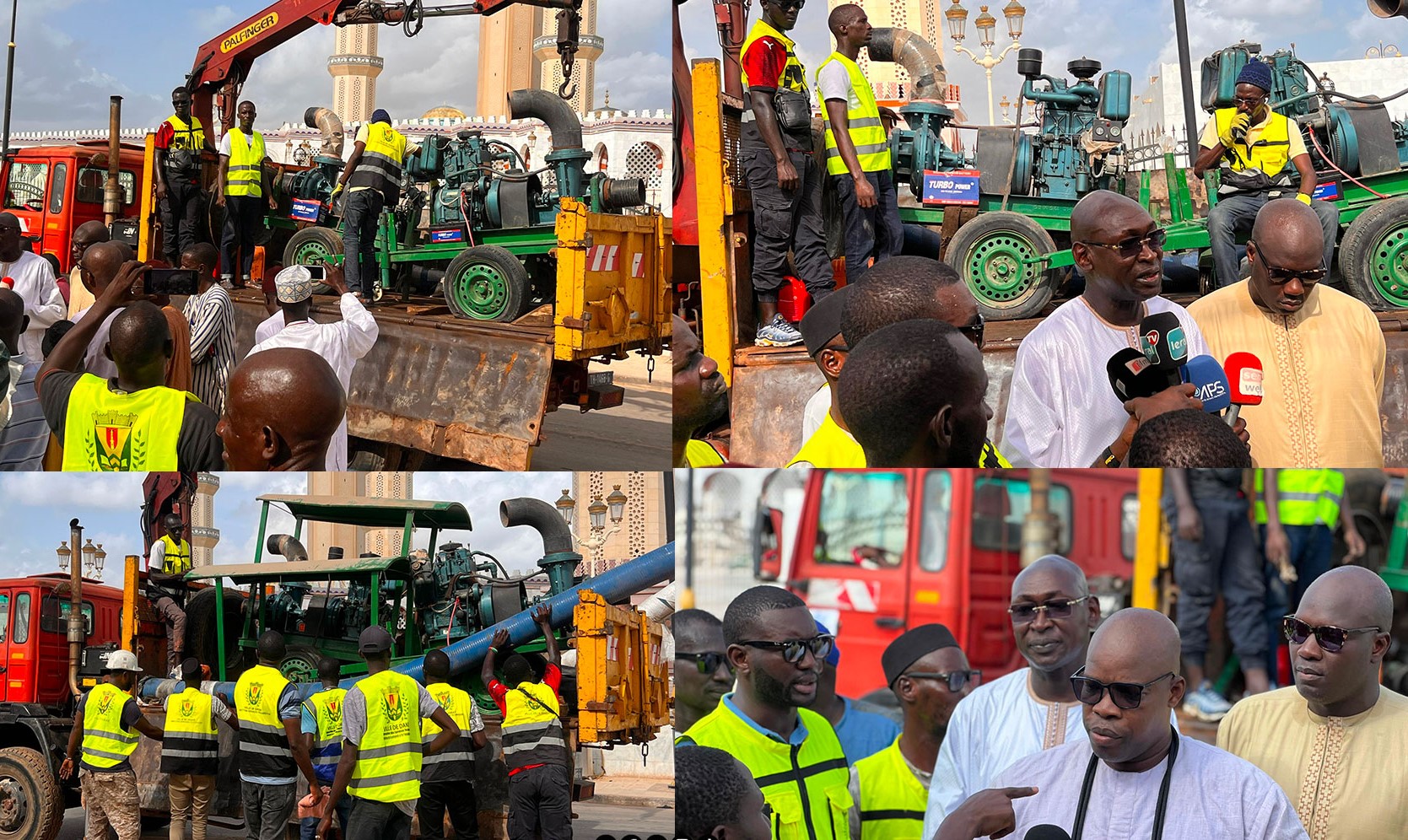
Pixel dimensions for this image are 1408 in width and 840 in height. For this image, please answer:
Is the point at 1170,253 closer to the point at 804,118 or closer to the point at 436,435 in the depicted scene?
the point at 804,118

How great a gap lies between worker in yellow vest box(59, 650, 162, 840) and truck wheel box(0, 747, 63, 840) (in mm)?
316

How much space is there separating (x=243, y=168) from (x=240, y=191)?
0.19 meters

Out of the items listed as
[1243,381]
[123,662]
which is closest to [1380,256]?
[1243,381]

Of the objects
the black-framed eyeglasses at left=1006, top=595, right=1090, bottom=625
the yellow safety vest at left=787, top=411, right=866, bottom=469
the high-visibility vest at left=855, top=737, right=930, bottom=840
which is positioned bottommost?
the high-visibility vest at left=855, top=737, right=930, bottom=840

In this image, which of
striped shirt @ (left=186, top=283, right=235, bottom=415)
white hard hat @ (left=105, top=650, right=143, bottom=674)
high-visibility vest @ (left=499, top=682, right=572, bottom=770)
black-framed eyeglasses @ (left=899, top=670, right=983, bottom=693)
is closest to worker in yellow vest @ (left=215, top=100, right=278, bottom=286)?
striped shirt @ (left=186, top=283, right=235, bottom=415)

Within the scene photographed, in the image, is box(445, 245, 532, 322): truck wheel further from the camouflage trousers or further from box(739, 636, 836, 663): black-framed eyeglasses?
box(739, 636, 836, 663): black-framed eyeglasses

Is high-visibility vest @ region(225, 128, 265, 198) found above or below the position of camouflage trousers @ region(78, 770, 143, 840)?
above

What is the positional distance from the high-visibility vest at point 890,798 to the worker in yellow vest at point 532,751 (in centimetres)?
345

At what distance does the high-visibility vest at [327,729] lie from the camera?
5621 millimetres

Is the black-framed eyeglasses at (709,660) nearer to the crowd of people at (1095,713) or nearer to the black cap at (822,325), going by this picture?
the crowd of people at (1095,713)

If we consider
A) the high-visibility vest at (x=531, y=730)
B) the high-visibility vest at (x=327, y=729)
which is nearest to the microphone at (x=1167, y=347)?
the high-visibility vest at (x=327, y=729)

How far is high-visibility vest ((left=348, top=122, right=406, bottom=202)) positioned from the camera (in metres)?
8.45

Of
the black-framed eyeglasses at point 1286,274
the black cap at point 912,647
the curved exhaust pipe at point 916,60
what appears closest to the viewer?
the black cap at point 912,647

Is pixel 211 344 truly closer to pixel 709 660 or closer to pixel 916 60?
pixel 709 660
